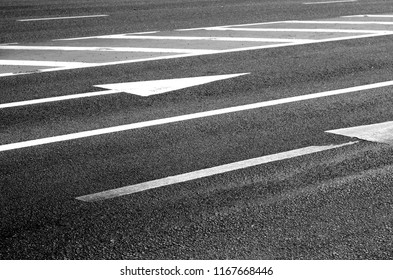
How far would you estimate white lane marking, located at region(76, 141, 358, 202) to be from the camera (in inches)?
239

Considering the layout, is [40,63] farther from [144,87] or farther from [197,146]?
[197,146]

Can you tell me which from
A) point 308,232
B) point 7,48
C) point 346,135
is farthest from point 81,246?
point 7,48

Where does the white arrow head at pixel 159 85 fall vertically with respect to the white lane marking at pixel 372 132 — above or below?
below

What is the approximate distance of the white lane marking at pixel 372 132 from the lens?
293 inches

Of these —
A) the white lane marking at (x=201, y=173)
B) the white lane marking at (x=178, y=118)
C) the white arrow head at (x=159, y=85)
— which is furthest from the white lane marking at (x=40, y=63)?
the white lane marking at (x=201, y=173)

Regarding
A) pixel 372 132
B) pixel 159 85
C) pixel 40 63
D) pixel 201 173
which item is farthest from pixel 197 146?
pixel 40 63

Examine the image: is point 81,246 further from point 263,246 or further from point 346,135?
point 346,135

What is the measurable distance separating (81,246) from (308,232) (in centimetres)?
149

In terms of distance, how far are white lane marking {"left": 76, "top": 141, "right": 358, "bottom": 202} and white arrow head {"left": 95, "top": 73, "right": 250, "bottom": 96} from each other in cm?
280

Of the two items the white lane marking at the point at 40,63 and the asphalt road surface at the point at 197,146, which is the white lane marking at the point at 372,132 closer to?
the asphalt road surface at the point at 197,146

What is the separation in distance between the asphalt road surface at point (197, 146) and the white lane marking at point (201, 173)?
0.06ft

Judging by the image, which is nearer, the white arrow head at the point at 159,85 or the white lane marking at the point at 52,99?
the white lane marking at the point at 52,99

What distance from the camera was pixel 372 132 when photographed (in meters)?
7.64

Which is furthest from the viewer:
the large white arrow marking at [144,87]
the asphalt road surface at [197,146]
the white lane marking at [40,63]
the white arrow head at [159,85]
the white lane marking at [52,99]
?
the white lane marking at [40,63]
